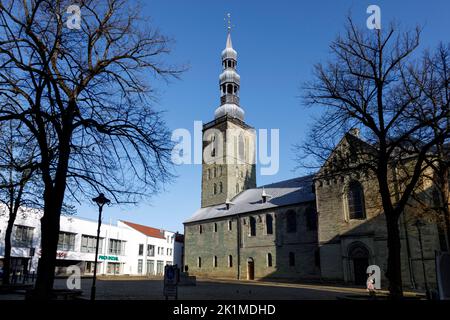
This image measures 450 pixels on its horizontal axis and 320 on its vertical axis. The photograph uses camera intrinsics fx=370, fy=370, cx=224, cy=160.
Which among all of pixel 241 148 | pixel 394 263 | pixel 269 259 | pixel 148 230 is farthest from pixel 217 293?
pixel 148 230

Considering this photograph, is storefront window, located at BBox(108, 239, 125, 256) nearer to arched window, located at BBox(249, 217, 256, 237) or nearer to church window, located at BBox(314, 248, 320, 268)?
arched window, located at BBox(249, 217, 256, 237)

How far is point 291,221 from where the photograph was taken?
43031 mm

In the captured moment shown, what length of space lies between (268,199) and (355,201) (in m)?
14.9

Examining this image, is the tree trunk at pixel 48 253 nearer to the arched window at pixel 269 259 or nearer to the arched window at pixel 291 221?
the arched window at pixel 291 221

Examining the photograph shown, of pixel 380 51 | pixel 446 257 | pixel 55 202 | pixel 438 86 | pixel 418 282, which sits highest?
pixel 380 51

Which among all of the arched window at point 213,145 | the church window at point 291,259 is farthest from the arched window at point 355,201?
the arched window at point 213,145

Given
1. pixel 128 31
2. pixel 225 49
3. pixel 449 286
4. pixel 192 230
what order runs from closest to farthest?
1. pixel 449 286
2. pixel 128 31
3. pixel 192 230
4. pixel 225 49

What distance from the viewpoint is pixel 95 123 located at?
517 inches

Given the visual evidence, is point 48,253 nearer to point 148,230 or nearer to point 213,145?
point 213,145

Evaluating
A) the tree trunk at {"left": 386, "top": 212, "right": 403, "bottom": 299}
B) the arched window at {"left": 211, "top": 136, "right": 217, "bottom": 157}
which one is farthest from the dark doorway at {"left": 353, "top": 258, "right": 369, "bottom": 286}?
the arched window at {"left": 211, "top": 136, "right": 217, "bottom": 157}
